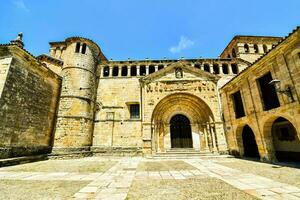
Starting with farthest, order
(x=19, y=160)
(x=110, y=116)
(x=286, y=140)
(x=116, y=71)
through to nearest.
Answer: (x=116, y=71) → (x=110, y=116) → (x=286, y=140) → (x=19, y=160)

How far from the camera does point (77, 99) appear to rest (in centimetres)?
1408

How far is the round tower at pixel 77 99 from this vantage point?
13039 millimetres

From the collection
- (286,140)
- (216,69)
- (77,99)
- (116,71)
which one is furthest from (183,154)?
(116,71)

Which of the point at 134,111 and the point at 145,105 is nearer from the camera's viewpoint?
the point at 145,105

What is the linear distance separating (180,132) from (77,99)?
10909 millimetres

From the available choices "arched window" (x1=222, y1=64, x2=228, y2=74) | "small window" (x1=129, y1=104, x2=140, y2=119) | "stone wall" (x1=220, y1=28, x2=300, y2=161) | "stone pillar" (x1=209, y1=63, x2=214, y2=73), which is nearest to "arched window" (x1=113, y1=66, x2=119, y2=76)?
"small window" (x1=129, y1=104, x2=140, y2=119)

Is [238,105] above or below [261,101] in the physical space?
above

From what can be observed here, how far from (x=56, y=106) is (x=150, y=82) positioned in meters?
9.59

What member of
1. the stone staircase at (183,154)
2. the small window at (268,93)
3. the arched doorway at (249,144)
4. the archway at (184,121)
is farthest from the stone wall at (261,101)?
the stone staircase at (183,154)

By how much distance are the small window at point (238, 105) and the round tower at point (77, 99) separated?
545 inches

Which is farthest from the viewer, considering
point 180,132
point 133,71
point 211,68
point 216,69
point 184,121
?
point 133,71

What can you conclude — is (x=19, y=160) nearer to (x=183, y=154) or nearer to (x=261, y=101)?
(x=183, y=154)

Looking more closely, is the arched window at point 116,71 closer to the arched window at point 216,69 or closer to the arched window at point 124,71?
the arched window at point 124,71

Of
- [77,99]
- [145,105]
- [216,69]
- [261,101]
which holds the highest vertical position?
[216,69]
